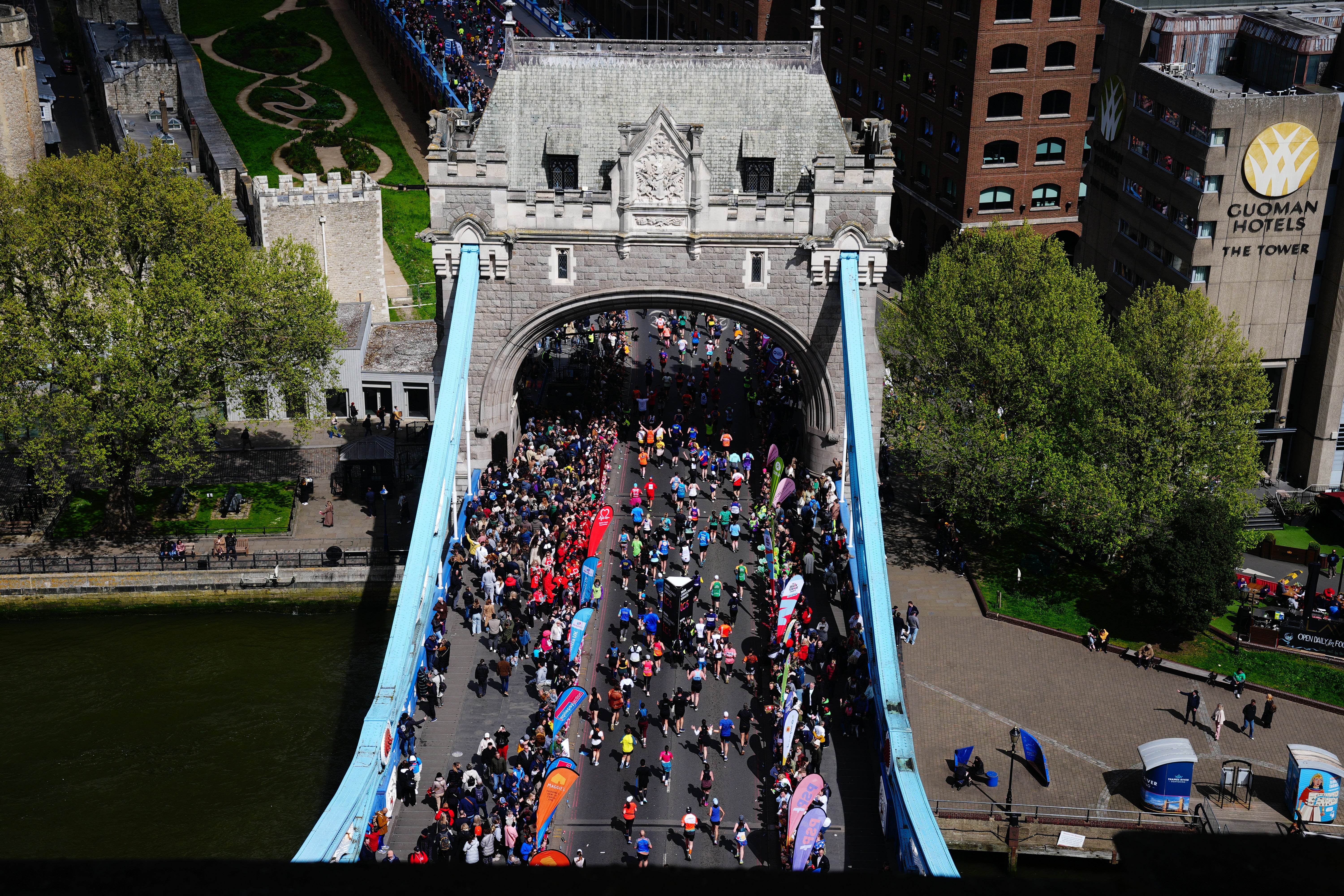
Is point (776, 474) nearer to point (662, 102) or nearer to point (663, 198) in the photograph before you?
point (663, 198)

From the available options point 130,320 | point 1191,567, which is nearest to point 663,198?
point 130,320

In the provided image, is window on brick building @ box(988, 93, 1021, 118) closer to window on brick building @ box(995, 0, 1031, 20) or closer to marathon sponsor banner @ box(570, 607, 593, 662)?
window on brick building @ box(995, 0, 1031, 20)

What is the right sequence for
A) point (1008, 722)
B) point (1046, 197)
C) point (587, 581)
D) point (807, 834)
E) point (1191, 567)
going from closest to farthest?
point (807, 834) → point (587, 581) → point (1008, 722) → point (1191, 567) → point (1046, 197)

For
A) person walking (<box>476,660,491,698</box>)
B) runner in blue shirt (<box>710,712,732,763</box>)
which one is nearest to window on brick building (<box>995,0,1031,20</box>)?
person walking (<box>476,660,491,698</box>)

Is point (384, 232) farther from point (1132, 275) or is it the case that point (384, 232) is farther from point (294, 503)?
point (1132, 275)

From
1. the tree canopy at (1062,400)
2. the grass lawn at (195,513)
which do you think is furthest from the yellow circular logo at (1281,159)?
the grass lawn at (195,513)

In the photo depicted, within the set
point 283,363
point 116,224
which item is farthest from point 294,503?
point 116,224
